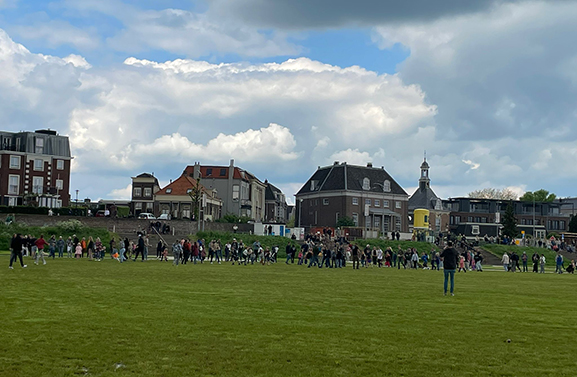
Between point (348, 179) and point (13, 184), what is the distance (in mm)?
50012

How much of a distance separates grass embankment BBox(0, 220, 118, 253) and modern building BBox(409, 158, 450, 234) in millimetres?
82174

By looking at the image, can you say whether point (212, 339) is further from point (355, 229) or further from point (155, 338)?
point (355, 229)

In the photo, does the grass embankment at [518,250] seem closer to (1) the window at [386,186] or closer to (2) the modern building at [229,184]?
(1) the window at [386,186]

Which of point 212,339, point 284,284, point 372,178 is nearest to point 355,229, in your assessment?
point 372,178

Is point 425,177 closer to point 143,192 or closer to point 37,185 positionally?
point 143,192

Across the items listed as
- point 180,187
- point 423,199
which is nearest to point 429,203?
point 423,199

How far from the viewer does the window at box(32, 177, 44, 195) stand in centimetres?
8006

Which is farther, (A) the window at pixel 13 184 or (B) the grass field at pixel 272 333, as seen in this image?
(A) the window at pixel 13 184

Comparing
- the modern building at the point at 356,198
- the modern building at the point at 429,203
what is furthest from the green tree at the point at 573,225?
the modern building at the point at 356,198

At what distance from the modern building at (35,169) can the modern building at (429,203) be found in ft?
247

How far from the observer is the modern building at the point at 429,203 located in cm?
13050

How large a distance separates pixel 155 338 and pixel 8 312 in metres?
4.53

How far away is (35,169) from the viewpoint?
80.6m

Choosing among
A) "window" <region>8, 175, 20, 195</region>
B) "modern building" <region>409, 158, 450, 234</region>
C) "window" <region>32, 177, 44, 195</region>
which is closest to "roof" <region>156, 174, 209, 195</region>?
"window" <region>32, 177, 44, 195</region>
